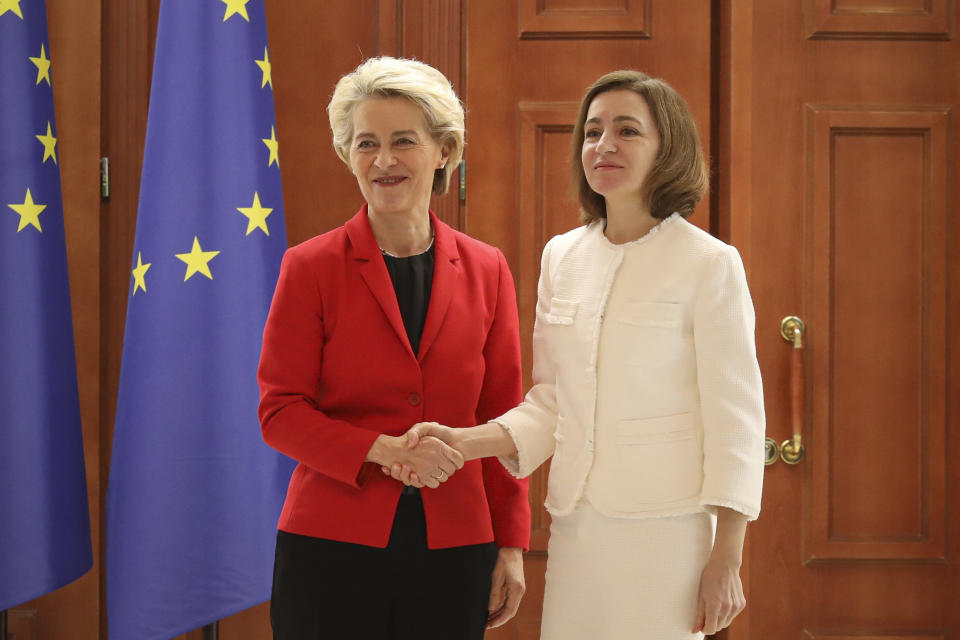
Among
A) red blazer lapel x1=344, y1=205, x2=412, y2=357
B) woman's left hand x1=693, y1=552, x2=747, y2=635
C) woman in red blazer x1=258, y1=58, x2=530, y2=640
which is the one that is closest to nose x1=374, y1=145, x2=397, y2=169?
woman in red blazer x1=258, y1=58, x2=530, y2=640

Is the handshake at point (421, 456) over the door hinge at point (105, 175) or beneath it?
beneath

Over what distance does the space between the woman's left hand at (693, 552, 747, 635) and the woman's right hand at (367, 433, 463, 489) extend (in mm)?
414

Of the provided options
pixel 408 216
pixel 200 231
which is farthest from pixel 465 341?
pixel 200 231

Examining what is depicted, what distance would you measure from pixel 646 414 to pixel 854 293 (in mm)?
1221

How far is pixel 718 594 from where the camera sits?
131cm

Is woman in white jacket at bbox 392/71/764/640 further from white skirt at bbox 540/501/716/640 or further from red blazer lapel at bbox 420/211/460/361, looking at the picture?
red blazer lapel at bbox 420/211/460/361

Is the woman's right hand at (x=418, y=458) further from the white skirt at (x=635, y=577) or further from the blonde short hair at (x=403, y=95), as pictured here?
the blonde short hair at (x=403, y=95)

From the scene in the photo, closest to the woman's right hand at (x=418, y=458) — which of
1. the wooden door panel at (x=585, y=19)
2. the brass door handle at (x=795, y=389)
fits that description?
the brass door handle at (x=795, y=389)

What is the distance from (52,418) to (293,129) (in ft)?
3.10

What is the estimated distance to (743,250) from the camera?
7.54 ft

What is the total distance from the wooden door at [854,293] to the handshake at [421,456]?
1259 mm

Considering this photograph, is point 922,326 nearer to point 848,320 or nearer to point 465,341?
point 848,320

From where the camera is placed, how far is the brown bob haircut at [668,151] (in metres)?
1.41

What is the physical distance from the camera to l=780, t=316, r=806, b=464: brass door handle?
7.45 ft
